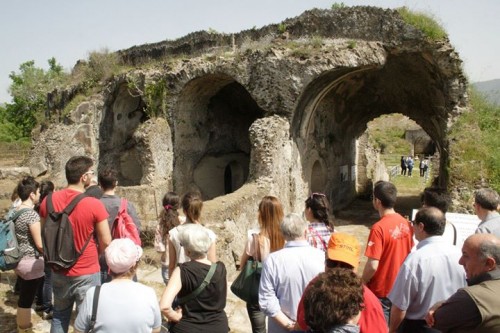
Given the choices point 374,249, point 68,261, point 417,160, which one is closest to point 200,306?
point 68,261

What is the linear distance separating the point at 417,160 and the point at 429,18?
80.5 feet

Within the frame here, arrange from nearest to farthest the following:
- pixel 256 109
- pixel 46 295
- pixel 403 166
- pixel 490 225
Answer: pixel 490 225, pixel 46 295, pixel 256 109, pixel 403 166

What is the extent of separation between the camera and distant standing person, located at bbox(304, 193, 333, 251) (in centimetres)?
390

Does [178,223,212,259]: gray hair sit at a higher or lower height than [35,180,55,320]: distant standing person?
higher

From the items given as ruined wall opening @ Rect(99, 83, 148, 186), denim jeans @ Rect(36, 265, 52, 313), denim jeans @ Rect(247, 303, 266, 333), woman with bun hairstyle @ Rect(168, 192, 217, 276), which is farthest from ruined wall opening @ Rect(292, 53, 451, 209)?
denim jeans @ Rect(247, 303, 266, 333)

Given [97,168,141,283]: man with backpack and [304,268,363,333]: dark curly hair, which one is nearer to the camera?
[304,268,363,333]: dark curly hair

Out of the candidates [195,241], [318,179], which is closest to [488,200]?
[195,241]

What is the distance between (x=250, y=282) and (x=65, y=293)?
1676 millimetres

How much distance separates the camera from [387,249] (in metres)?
3.94

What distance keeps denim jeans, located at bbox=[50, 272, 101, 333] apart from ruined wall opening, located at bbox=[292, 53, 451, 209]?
31.2 feet

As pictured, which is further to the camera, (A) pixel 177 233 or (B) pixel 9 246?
(B) pixel 9 246

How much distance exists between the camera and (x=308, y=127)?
13656 mm

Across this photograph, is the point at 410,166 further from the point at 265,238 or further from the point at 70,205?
the point at 70,205

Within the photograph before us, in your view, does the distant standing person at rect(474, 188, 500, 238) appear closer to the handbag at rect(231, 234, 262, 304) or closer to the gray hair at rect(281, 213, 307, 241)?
the gray hair at rect(281, 213, 307, 241)
